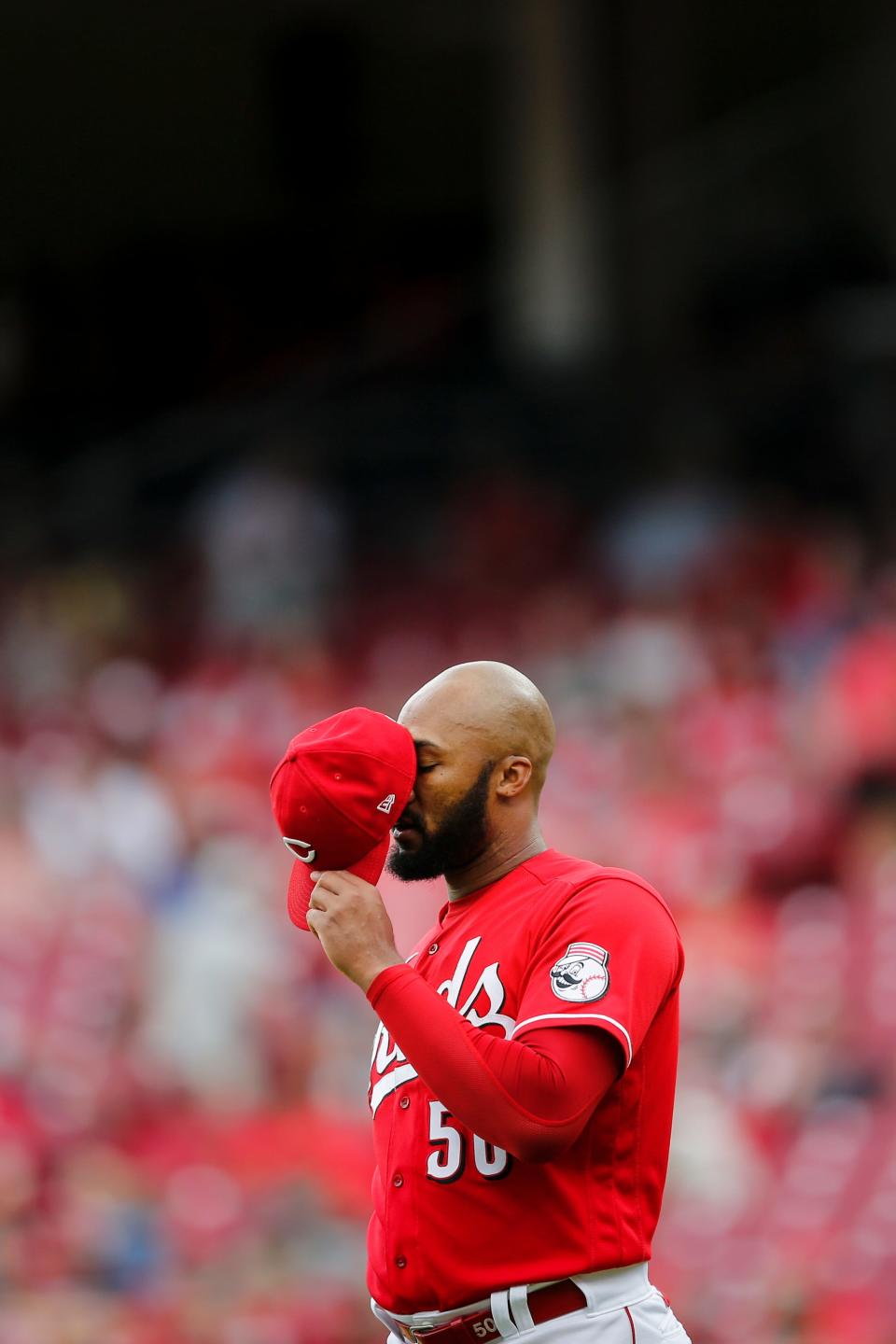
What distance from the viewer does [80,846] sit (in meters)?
6.97

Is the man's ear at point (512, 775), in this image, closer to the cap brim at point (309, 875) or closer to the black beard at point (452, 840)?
the black beard at point (452, 840)

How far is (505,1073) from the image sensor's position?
6.82ft

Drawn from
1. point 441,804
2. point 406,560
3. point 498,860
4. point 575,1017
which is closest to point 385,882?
point 406,560

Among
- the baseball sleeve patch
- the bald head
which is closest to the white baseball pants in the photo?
the baseball sleeve patch

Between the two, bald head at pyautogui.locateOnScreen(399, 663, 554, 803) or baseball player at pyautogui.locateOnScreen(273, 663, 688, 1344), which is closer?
baseball player at pyautogui.locateOnScreen(273, 663, 688, 1344)

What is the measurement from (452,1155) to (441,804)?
43cm

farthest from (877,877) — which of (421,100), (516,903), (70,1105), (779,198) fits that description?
(421,100)

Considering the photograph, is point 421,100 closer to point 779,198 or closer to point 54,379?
point 54,379

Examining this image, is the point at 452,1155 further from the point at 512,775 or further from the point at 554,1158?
the point at 512,775

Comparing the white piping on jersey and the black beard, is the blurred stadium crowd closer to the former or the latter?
the black beard

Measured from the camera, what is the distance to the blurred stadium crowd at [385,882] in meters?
5.30

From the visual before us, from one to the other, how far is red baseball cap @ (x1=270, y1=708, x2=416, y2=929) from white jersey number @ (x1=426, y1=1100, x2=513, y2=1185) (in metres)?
0.29

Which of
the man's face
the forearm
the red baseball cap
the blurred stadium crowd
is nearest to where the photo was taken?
the forearm

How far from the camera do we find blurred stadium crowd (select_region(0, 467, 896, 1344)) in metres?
5.30
